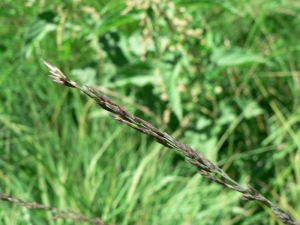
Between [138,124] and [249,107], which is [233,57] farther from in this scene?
[138,124]

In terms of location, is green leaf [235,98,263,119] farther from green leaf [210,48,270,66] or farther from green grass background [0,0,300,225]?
green leaf [210,48,270,66]

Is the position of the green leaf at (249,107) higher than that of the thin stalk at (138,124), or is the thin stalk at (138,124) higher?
the thin stalk at (138,124)

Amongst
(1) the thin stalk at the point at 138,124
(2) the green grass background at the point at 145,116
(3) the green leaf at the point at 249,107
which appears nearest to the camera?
(1) the thin stalk at the point at 138,124

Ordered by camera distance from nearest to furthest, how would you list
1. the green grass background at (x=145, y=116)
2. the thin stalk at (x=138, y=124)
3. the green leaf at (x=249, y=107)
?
the thin stalk at (x=138, y=124)
the green grass background at (x=145, y=116)
the green leaf at (x=249, y=107)

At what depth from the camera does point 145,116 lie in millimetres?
2264

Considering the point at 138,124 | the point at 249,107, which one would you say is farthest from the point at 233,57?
the point at 138,124

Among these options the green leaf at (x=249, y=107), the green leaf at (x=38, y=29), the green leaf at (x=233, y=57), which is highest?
the green leaf at (x=38, y=29)

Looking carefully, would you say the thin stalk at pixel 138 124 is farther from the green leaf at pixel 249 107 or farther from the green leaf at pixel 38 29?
the green leaf at pixel 249 107

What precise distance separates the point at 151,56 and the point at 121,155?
1.51 ft

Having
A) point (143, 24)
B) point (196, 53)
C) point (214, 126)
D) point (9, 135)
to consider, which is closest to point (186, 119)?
point (214, 126)

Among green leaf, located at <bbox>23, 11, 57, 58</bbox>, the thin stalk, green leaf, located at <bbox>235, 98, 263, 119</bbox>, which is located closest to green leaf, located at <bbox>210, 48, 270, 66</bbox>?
green leaf, located at <bbox>235, 98, 263, 119</bbox>

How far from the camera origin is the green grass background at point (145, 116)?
1.95 meters

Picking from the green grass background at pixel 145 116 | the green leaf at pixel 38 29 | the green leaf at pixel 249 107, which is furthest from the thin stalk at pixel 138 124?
the green leaf at pixel 249 107

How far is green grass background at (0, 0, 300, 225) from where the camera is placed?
1954mm
